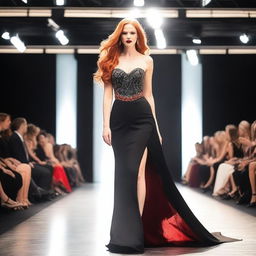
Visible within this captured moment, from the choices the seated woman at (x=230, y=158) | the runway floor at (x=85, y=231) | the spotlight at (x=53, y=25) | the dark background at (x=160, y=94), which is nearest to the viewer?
the runway floor at (x=85, y=231)

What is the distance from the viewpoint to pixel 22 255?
10.5ft

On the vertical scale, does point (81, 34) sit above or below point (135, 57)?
above

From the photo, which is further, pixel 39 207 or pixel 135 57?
pixel 39 207

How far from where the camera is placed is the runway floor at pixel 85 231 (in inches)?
130

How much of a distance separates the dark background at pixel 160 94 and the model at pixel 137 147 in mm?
9368

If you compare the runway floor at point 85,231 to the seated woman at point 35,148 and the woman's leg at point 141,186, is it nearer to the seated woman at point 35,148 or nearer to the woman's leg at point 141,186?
the woman's leg at point 141,186

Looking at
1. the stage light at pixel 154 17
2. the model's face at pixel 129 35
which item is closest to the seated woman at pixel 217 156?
the stage light at pixel 154 17

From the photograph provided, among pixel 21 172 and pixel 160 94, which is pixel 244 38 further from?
pixel 21 172

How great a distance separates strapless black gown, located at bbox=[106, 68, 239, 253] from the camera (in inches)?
132

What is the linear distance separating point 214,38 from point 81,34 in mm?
2551

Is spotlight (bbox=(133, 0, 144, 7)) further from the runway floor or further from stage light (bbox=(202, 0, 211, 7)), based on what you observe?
the runway floor

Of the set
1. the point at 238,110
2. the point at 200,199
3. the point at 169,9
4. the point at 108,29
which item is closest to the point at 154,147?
the point at 200,199

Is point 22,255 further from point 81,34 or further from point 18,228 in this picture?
point 81,34

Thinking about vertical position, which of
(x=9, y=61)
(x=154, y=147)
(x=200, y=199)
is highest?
(x=9, y=61)
